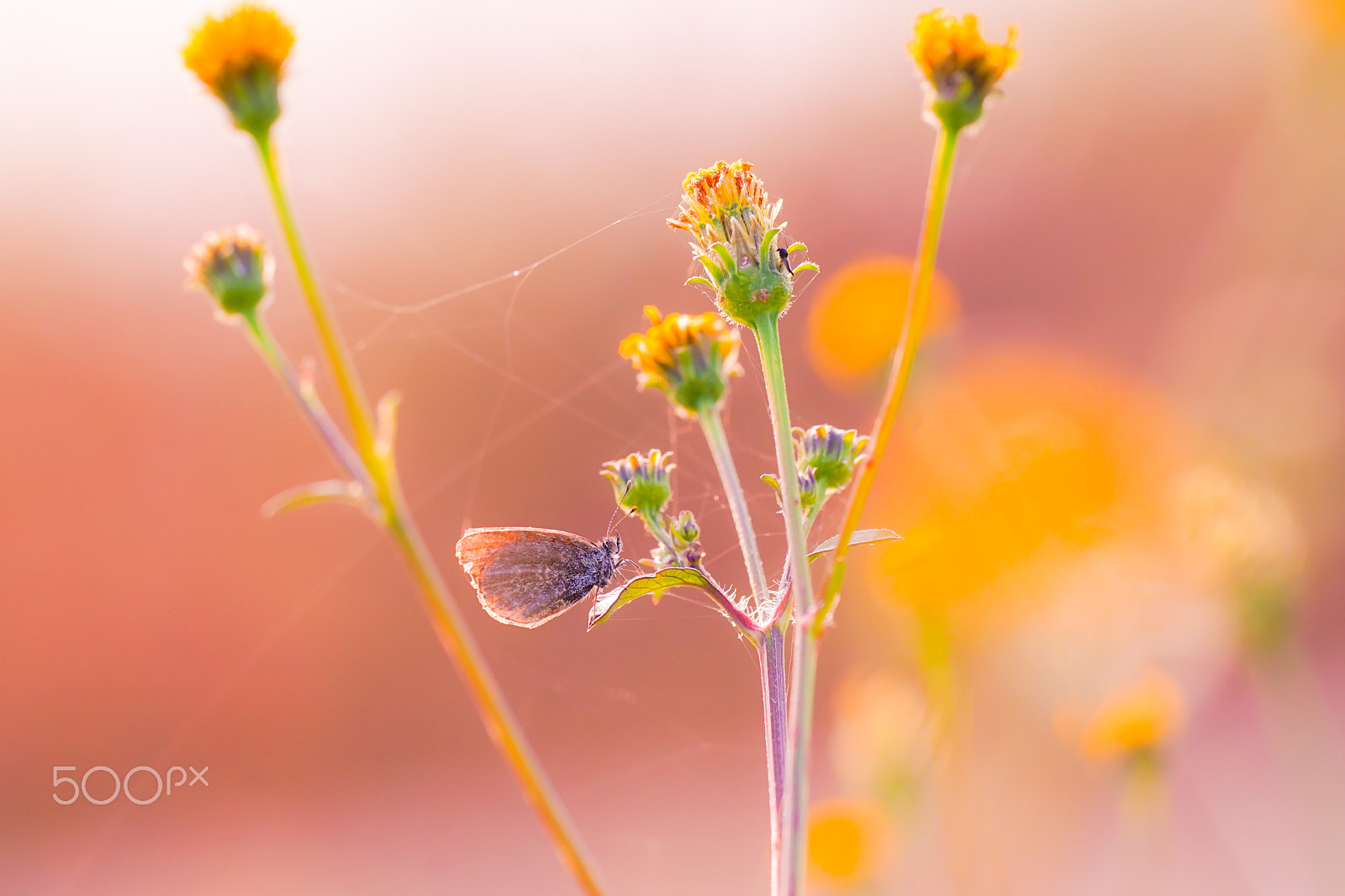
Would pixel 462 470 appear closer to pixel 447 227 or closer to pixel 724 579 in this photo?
pixel 447 227

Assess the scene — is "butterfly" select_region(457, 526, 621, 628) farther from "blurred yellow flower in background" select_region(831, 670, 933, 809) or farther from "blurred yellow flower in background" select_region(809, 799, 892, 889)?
"blurred yellow flower in background" select_region(809, 799, 892, 889)

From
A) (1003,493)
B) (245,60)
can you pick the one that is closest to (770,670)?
(245,60)

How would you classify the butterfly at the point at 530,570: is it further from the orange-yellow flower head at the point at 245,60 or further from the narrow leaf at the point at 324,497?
the orange-yellow flower head at the point at 245,60

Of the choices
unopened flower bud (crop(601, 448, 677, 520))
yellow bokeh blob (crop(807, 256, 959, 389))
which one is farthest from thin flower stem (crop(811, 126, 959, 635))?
yellow bokeh blob (crop(807, 256, 959, 389))

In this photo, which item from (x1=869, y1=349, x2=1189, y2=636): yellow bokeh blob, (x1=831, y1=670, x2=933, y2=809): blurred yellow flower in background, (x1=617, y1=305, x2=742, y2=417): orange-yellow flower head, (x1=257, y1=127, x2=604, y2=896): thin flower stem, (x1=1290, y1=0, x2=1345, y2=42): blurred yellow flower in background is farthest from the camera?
(x1=1290, y1=0, x2=1345, y2=42): blurred yellow flower in background

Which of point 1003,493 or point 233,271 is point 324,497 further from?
point 1003,493

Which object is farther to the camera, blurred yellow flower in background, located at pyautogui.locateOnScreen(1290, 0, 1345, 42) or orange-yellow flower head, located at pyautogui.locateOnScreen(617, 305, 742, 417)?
blurred yellow flower in background, located at pyautogui.locateOnScreen(1290, 0, 1345, 42)

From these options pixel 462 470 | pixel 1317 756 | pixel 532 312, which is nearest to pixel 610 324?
pixel 532 312
